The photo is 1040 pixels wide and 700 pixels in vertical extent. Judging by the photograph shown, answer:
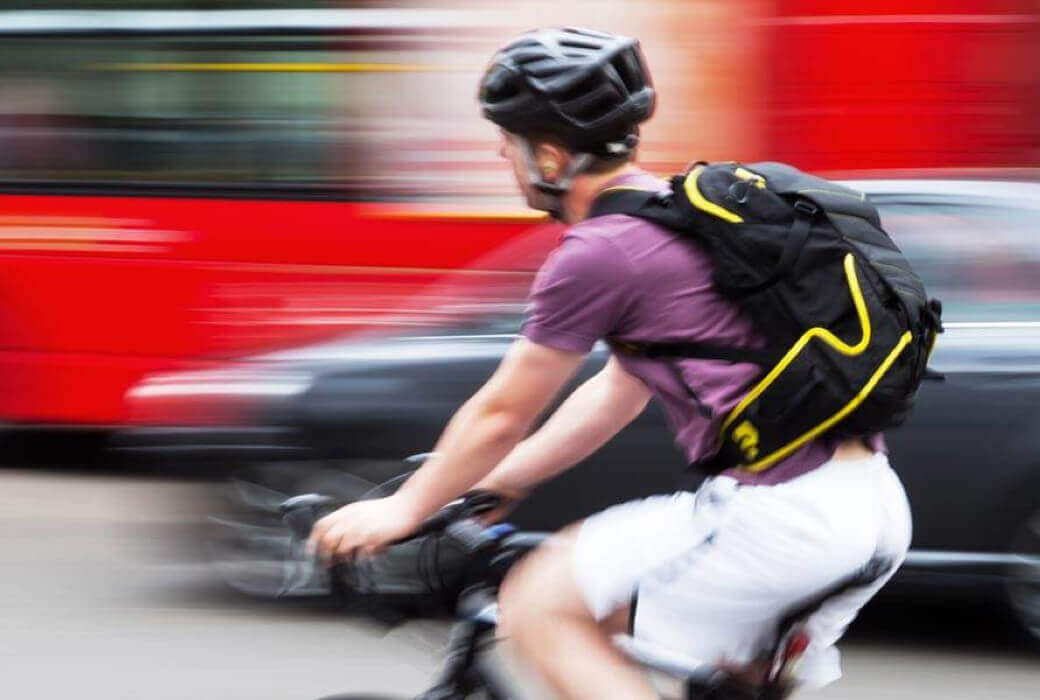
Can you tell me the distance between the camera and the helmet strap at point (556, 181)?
102 inches

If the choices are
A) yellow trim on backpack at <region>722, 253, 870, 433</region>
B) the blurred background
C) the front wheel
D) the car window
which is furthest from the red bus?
yellow trim on backpack at <region>722, 253, 870, 433</region>

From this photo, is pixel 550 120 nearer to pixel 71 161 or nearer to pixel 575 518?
pixel 575 518

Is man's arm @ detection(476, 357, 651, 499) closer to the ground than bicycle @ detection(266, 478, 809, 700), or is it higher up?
higher up

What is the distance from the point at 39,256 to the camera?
8484 mm

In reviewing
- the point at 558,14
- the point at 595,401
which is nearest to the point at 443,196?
the point at 558,14

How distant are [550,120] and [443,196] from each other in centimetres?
569

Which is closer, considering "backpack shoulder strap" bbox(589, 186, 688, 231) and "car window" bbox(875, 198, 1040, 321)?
"backpack shoulder strap" bbox(589, 186, 688, 231)

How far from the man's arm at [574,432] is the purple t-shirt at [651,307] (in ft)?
0.67

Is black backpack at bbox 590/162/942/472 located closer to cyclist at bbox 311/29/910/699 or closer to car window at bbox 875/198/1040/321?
cyclist at bbox 311/29/910/699

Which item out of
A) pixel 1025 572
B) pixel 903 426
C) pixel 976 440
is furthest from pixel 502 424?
pixel 1025 572

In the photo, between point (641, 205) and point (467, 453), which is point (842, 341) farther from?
point (467, 453)

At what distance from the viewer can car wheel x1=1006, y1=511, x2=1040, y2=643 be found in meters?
5.27

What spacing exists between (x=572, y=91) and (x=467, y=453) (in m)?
0.51

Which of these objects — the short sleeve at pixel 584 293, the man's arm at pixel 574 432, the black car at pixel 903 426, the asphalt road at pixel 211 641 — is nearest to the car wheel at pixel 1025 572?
the black car at pixel 903 426
